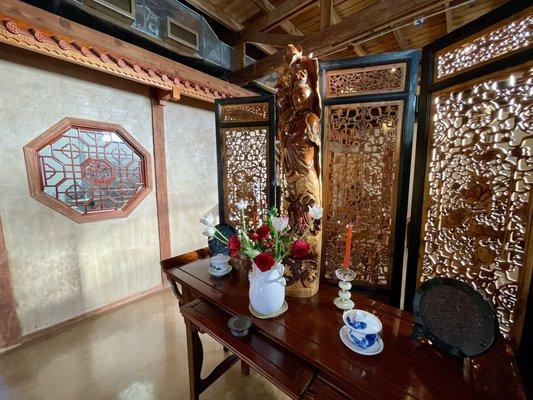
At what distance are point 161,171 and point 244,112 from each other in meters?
1.51

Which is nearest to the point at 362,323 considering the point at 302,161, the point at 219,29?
the point at 302,161

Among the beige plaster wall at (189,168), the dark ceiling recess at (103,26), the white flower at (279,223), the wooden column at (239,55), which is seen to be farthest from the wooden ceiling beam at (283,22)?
→ the white flower at (279,223)

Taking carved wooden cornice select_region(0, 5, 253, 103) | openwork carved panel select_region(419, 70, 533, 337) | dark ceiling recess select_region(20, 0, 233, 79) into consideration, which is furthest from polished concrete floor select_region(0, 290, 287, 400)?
dark ceiling recess select_region(20, 0, 233, 79)

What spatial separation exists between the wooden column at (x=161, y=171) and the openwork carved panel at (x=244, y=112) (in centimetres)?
107

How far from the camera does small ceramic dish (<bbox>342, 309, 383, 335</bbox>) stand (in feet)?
2.91

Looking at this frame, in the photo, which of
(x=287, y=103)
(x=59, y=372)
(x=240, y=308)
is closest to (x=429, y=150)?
(x=287, y=103)

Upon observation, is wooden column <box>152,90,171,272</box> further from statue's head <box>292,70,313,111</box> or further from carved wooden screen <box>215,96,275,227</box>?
statue's head <box>292,70,313,111</box>

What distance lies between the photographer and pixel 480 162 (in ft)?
3.49

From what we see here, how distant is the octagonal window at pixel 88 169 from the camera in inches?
81.7

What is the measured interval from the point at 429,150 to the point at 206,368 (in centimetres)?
224

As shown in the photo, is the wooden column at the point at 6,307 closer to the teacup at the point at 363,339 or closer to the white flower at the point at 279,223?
the white flower at the point at 279,223

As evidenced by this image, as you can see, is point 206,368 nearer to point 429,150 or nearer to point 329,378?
point 329,378

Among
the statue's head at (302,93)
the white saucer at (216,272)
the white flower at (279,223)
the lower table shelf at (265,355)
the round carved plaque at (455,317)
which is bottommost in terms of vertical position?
→ the lower table shelf at (265,355)

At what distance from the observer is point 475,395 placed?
28.1 inches
